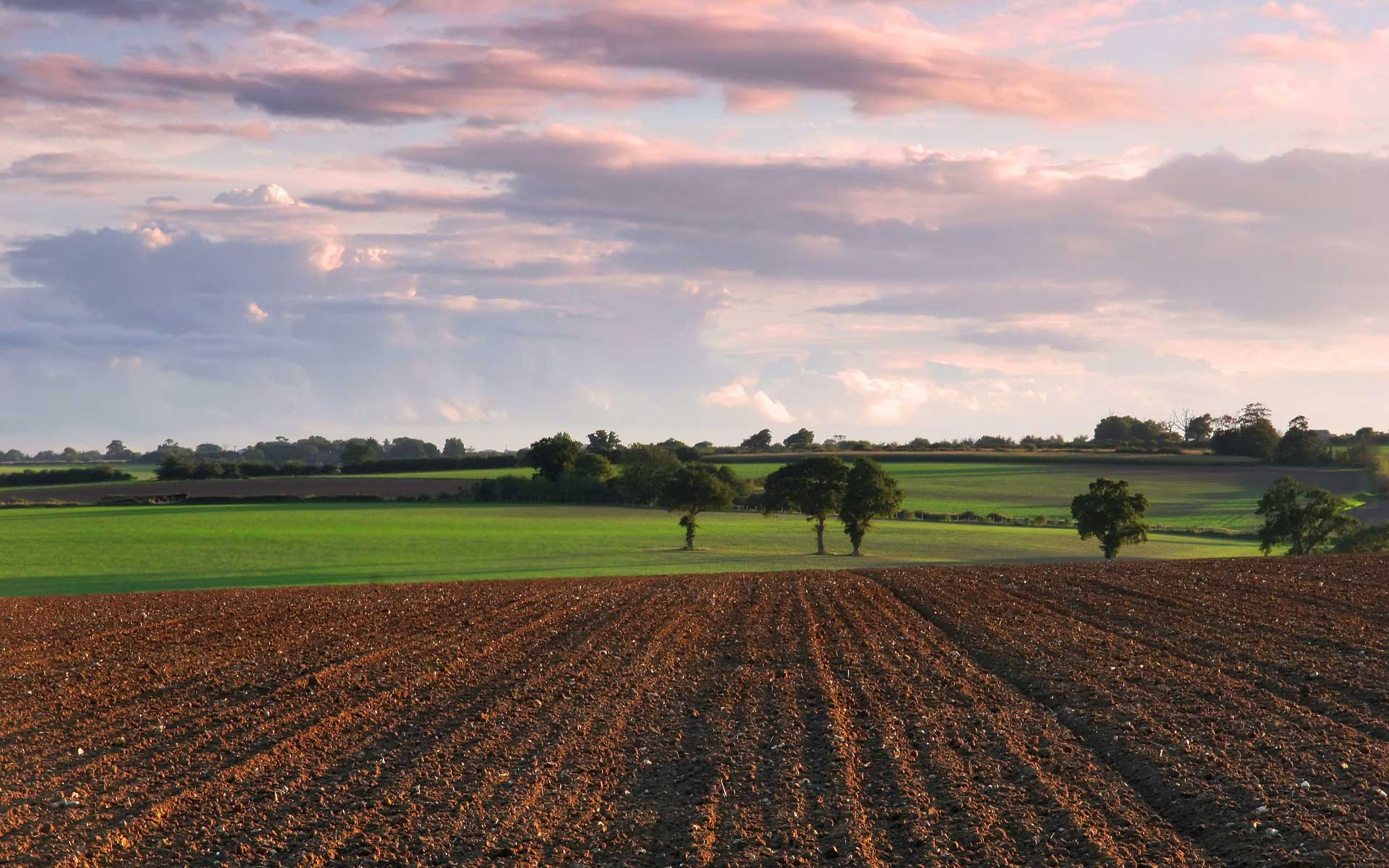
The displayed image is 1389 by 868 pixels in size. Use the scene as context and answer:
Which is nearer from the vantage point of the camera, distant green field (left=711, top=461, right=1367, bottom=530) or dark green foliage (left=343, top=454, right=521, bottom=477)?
distant green field (left=711, top=461, right=1367, bottom=530)

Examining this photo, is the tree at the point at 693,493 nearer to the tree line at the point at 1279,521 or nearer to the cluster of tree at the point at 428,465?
the tree line at the point at 1279,521

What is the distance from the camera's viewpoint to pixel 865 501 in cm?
7100

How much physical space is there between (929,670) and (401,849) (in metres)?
12.7

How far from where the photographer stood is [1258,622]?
91.6 ft

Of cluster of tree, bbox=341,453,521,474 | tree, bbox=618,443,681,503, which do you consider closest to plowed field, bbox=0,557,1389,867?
tree, bbox=618,443,681,503

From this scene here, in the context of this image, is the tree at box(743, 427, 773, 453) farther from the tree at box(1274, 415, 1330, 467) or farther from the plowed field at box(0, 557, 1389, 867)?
the plowed field at box(0, 557, 1389, 867)

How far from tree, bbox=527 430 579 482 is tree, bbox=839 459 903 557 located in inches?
1870

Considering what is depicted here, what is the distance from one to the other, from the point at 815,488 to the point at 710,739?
55.5m

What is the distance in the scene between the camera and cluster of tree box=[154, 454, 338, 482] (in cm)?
12506

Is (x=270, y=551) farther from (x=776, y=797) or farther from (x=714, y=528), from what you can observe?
(x=776, y=797)

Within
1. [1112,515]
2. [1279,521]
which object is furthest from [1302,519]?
[1112,515]

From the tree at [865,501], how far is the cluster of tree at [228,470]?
241ft

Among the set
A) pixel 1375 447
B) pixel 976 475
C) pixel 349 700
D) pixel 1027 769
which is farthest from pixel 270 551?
pixel 1375 447

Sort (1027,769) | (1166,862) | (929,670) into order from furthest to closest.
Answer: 1. (929,670)
2. (1027,769)
3. (1166,862)
